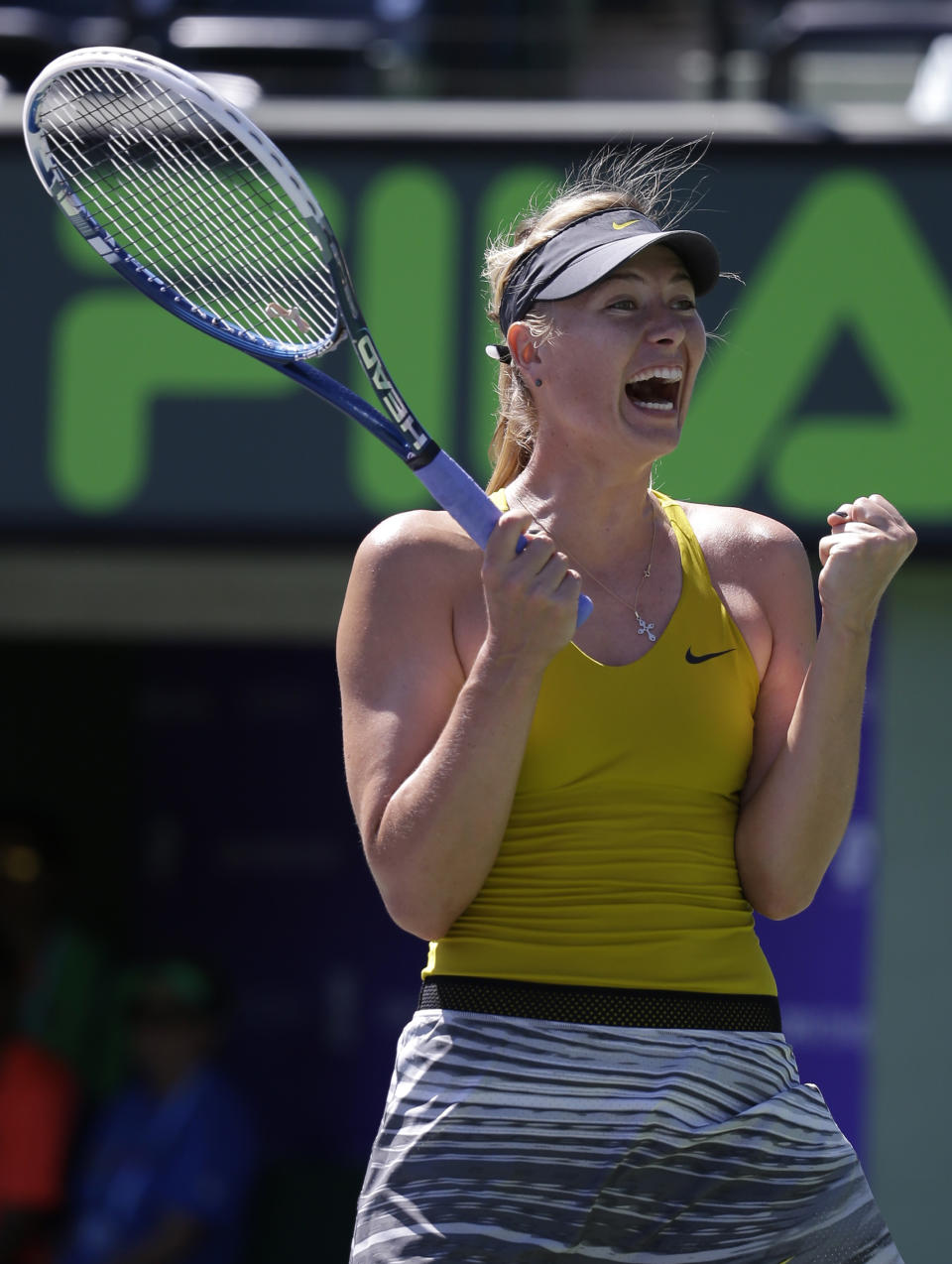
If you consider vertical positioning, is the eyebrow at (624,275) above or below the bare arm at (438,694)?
above

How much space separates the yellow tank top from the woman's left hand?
6.5 inches

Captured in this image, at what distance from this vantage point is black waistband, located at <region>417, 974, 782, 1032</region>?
5.52 ft

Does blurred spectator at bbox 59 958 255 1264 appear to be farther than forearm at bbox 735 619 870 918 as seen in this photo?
Yes

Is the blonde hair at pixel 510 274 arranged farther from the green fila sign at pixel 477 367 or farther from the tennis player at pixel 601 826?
the green fila sign at pixel 477 367

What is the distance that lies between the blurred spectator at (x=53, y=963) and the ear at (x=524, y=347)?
403 cm

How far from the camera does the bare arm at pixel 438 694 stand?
1.63 m

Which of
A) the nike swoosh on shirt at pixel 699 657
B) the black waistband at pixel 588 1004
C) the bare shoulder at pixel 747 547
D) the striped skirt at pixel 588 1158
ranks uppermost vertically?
the bare shoulder at pixel 747 547

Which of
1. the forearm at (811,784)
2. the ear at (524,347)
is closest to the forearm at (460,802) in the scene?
the forearm at (811,784)

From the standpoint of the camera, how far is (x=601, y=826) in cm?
171

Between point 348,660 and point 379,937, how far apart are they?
14.1 feet

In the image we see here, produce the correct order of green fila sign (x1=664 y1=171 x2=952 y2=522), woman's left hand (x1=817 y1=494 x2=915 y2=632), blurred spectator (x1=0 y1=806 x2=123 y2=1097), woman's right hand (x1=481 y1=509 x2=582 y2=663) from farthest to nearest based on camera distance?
blurred spectator (x1=0 y1=806 x2=123 y2=1097), green fila sign (x1=664 y1=171 x2=952 y2=522), woman's left hand (x1=817 y1=494 x2=915 y2=632), woman's right hand (x1=481 y1=509 x2=582 y2=663)

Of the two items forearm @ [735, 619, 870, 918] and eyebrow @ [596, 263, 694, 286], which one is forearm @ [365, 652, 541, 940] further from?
eyebrow @ [596, 263, 694, 286]

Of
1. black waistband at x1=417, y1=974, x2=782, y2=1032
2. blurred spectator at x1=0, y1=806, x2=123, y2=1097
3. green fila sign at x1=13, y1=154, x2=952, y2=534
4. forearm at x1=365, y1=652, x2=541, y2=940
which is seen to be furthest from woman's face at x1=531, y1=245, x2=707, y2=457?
A: blurred spectator at x1=0, y1=806, x2=123, y2=1097

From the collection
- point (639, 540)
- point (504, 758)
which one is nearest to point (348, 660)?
point (504, 758)
